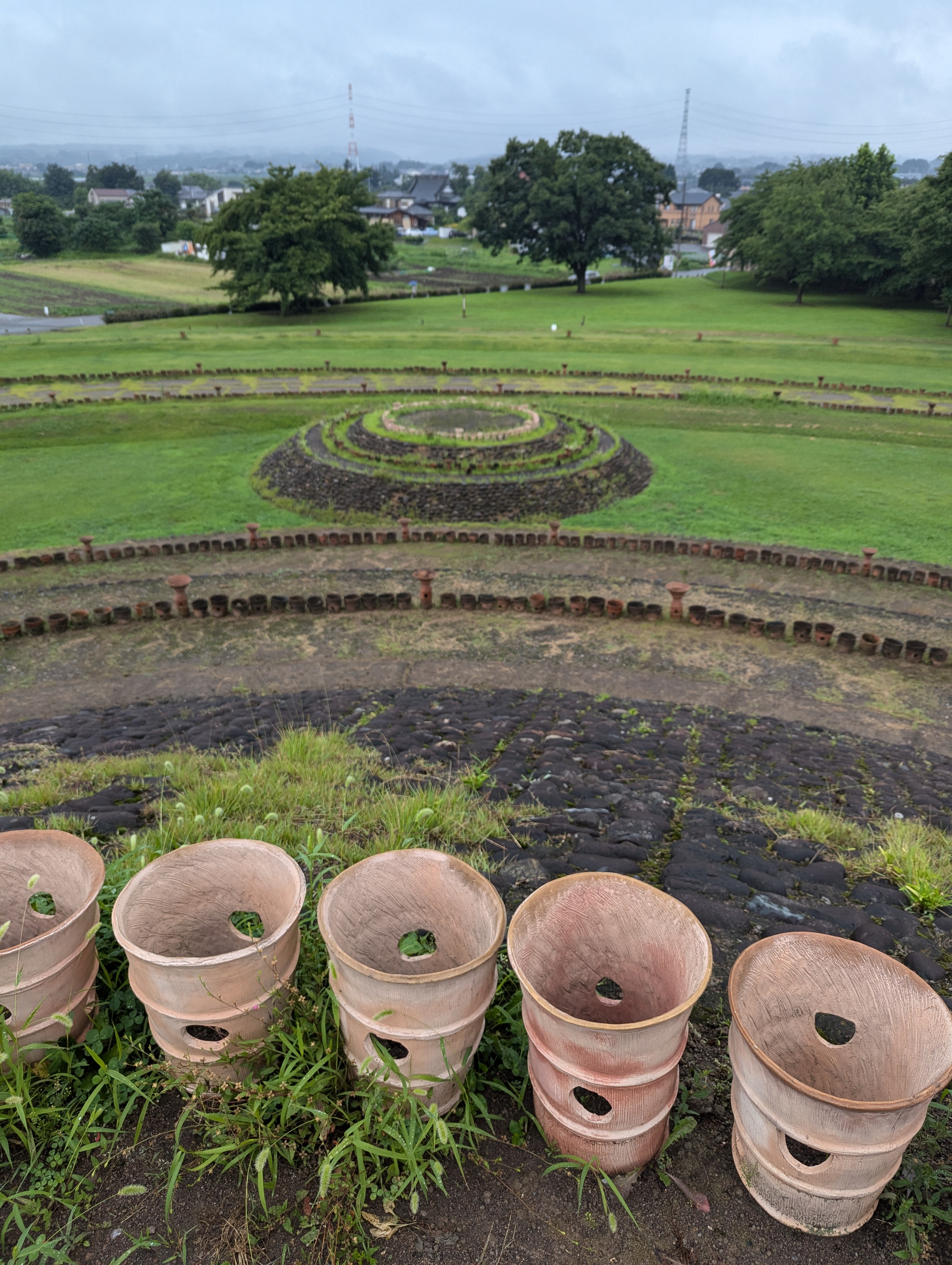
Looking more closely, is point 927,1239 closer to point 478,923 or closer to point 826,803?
point 478,923

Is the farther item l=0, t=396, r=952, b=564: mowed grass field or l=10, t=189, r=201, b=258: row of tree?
l=10, t=189, r=201, b=258: row of tree

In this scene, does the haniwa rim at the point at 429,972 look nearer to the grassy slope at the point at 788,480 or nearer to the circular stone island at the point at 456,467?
the grassy slope at the point at 788,480

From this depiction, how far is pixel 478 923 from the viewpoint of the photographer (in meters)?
3.21

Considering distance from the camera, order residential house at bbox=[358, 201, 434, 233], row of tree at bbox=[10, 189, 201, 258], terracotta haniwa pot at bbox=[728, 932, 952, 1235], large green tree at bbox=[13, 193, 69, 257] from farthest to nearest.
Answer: residential house at bbox=[358, 201, 434, 233] < row of tree at bbox=[10, 189, 201, 258] < large green tree at bbox=[13, 193, 69, 257] < terracotta haniwa pot at bbox=[728, 932, 952, 1235]

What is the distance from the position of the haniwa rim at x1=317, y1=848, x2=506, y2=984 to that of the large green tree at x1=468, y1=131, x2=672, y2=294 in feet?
200

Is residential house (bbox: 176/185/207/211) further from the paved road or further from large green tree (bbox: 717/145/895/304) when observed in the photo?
large green tree (bbox: 717/145/895/304)

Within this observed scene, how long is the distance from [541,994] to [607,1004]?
416 millimetres

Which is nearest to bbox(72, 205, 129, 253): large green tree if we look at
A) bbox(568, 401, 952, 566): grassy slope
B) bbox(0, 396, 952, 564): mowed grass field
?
bbox(0, 396, 952, 564): mowed grass field

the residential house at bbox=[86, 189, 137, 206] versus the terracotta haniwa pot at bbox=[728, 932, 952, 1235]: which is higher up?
the residential house at bbox=[86, 189, 137, 206]

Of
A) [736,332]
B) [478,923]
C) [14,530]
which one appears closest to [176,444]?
[14,530]

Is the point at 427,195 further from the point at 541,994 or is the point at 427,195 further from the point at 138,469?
the point at 541,994

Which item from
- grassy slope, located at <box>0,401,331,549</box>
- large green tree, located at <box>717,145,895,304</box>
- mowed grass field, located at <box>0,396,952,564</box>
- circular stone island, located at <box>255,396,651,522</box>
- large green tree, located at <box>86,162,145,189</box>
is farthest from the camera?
large green tree, located at <box>86,162,145,189</box>

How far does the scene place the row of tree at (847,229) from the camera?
4562cm

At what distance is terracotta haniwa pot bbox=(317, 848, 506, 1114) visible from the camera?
264 centimetres
